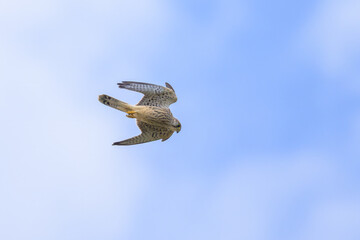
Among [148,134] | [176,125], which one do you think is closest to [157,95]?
[176,125]

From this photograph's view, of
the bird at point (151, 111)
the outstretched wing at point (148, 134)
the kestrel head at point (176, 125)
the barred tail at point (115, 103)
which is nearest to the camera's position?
the barred tail at point (115, 103)

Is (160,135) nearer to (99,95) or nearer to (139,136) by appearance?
(139,136)

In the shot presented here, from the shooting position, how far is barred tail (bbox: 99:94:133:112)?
2266 centimetres

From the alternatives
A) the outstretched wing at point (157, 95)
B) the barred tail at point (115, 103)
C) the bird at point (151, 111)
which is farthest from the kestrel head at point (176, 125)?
the barred tail at point (115, 103)

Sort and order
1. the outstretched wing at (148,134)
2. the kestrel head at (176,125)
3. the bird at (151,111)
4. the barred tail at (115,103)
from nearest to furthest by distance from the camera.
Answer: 1. the barred tail at (115,103)
2. the bird at (151,111)
3. the kestrel head at (176,125)
4. the outstretched wing at (148,134)

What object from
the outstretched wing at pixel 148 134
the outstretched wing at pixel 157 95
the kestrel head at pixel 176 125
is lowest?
the outstretched wing at pixel 148 134

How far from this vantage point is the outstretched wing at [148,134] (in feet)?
78.5

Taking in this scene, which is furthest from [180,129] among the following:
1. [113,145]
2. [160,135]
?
[113,145]

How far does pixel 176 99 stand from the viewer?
23.8 metres

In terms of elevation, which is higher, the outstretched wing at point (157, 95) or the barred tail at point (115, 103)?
the outstretched wing at point (157, 95)

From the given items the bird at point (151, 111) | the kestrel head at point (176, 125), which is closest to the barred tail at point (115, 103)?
the bird at point (151, 111)

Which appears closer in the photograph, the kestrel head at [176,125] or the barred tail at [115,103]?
the barred tail at [115,103]

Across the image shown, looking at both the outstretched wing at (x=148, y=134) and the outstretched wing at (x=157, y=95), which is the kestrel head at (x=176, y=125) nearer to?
the outstretched wing at (x=148, y=134)

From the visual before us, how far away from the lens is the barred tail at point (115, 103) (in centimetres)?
2266
